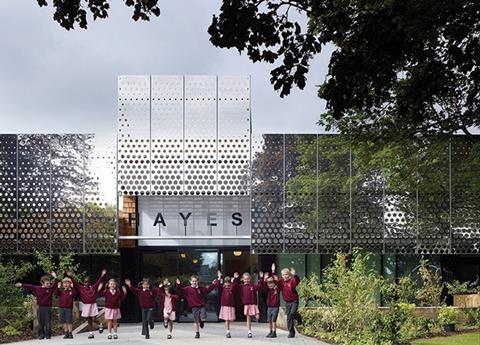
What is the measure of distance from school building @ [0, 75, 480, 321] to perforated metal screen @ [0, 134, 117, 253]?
0.03 metres

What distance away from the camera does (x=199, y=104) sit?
2756cm

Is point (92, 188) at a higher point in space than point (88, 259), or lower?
higher

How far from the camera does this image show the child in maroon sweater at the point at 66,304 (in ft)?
69.7

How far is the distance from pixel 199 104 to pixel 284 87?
17.3m

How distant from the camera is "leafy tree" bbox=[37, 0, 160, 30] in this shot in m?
9.94

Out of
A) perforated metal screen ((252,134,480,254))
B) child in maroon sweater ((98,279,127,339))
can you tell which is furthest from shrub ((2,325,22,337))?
perforated metal screen ((252,134,480,254))

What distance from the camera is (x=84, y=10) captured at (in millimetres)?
10062

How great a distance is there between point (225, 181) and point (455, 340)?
35.2 ft

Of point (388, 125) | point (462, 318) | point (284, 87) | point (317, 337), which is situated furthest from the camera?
point (388, 125)

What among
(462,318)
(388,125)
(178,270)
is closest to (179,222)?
(178,270)

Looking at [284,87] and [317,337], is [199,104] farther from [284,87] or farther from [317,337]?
[284,87]

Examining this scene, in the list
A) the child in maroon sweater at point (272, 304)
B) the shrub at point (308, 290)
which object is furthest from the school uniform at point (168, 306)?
the shrub at point (308, 290)

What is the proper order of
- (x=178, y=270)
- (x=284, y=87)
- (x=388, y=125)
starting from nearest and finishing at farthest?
(x=284, y=87)
(x=388, y=125)
(x=178, y=270)

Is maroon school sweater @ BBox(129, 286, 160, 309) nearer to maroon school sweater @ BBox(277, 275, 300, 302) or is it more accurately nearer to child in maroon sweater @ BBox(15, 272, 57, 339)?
child in maroon sweater @ BBox(15, 272, 57, 339)
